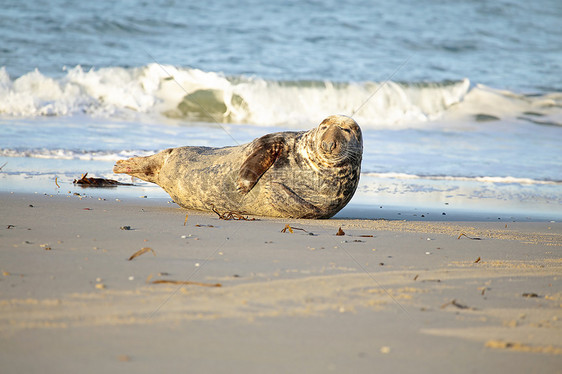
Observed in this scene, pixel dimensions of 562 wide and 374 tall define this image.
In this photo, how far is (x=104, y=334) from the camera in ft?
7.57

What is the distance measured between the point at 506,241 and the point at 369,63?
51.2 feet

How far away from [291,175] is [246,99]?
11157 millimetres

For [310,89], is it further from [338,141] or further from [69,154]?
[338,141]

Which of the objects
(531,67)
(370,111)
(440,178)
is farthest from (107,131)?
(531,67)

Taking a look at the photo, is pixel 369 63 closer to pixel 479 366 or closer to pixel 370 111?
pixel 370 111

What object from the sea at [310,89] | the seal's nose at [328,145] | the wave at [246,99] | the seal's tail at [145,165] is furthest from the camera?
the wave at [246,99]

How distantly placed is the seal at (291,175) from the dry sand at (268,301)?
3.72 ft

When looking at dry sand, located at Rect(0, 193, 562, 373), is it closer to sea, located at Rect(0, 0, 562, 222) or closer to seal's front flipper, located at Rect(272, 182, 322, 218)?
seal's front flipper, located at Rect(272, 182, 322, 218)

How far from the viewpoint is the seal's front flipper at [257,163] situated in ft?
19.6

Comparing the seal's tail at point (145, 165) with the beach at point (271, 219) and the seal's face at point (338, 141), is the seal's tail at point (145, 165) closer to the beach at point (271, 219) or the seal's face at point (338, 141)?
the beach at point (271, 219)

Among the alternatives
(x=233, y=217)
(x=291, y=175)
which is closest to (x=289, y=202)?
(x=291, y=175)

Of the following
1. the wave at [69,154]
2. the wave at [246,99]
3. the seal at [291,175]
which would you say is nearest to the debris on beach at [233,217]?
the seal at [291,175]

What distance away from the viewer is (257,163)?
235 inches

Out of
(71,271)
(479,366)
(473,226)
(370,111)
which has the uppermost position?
(479,366)
